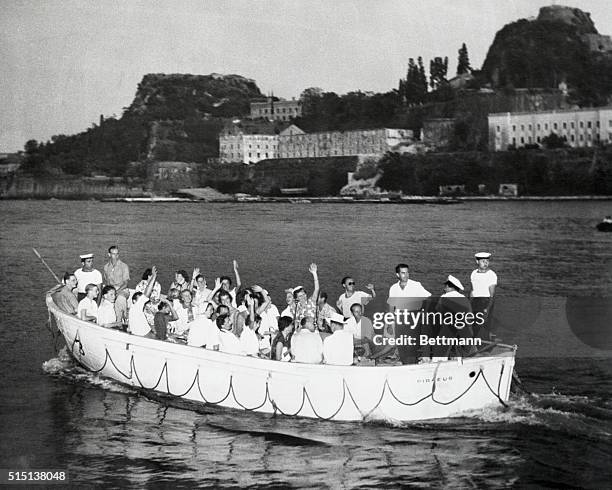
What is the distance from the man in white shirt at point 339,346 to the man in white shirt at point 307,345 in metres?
0.13

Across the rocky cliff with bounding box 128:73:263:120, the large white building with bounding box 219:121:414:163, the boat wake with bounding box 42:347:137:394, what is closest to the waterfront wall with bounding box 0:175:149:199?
the large white building with bounding box 219:121:414:163

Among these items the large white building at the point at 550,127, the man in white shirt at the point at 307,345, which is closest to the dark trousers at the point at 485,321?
the man in white shirt at the point at 307,345

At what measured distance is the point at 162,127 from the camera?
16400cm

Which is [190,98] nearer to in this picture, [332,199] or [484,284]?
[332,199]

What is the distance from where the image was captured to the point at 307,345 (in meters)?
12.1

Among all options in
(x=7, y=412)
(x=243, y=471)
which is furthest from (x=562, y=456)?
(x=7, y=412)

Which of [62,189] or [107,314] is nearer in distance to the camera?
[107,314]

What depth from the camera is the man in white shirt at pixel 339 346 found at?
11.9 meters

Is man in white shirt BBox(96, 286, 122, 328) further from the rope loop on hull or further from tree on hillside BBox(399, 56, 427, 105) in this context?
tree on hillside BBox(399, 56, 427, 105)

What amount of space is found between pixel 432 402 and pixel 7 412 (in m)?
7.29

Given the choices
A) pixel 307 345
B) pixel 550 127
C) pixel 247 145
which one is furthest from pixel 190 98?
pixel 307 345

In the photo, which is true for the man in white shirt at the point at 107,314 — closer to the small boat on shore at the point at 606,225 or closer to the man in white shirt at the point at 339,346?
the man in white shirt at the point at 339,346

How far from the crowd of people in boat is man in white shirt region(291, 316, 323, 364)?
0.01 meters

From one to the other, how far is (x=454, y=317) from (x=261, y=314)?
3480 millimetres
